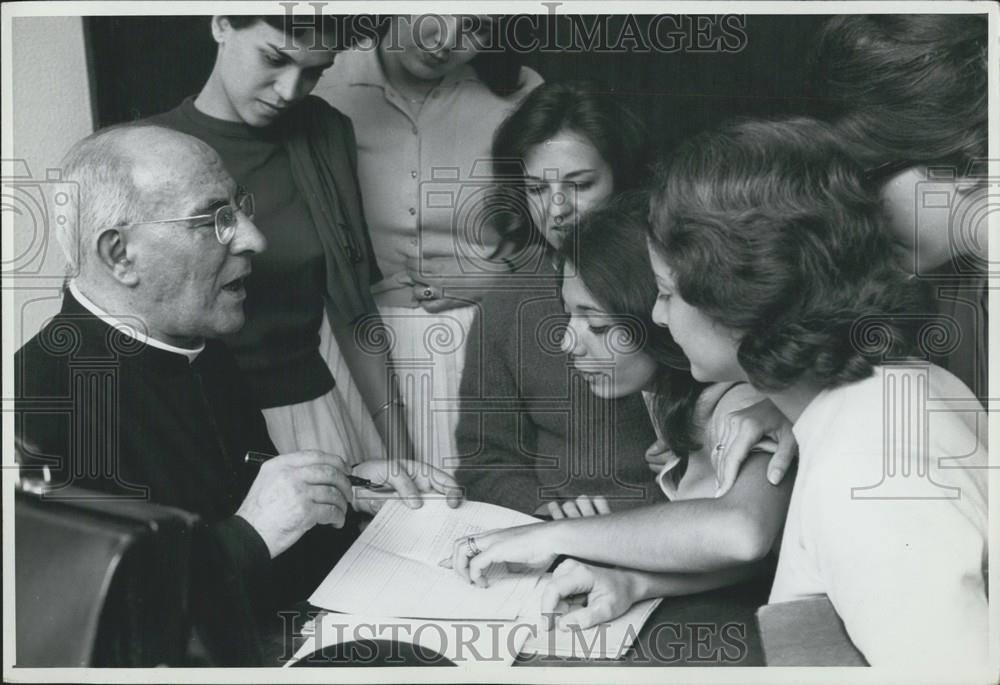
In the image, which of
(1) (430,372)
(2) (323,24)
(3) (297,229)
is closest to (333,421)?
(1) (430,372)

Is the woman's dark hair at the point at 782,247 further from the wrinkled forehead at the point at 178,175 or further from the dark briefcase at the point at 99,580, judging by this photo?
the dark briefcase at the point at 99,580

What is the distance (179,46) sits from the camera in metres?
3.06

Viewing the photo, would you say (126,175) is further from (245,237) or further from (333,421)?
(333,421)

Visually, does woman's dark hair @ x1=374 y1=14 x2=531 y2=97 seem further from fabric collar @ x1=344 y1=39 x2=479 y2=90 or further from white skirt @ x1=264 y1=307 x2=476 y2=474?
white skirt @ x1=264 y1=307 x2=476 y2=474

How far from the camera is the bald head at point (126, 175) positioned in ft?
9.64

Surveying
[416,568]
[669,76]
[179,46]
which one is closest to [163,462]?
[416,568]

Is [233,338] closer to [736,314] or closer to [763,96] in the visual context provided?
[736,314]

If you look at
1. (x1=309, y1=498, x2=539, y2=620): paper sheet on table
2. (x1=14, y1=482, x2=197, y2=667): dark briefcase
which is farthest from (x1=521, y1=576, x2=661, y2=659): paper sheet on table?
(x1=14, y1=482, x2=197, y2=667): dark briefcase

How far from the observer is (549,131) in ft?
10.00

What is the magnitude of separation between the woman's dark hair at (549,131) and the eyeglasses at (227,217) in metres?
0.71

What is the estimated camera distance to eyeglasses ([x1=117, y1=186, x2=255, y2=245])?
2.95m

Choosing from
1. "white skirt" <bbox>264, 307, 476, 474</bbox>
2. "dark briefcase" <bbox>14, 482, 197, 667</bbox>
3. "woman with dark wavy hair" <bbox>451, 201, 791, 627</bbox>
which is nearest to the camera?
"dark briefcase" <bbox>14, 482, 197, 667</bbox>

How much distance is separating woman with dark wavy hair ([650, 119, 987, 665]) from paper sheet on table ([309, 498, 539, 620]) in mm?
758

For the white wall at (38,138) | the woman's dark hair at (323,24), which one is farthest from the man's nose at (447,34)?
the white wall at (38,138)
